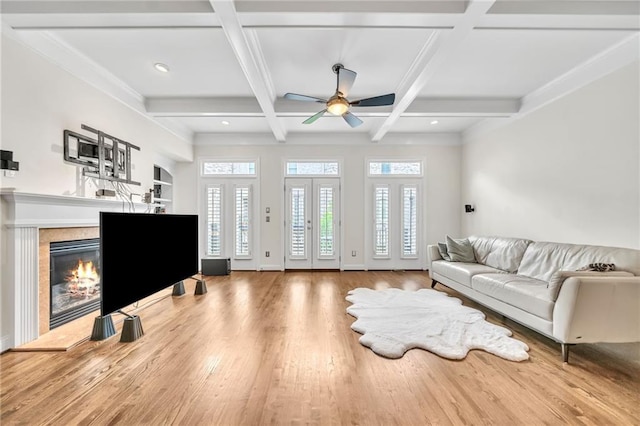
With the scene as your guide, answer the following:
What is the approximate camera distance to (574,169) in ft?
10.9

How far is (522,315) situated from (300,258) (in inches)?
157

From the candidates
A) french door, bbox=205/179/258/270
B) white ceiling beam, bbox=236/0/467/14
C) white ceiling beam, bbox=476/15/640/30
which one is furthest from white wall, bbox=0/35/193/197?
white ceiling beam, bbox=476/15/640/30

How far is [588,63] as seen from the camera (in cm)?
307

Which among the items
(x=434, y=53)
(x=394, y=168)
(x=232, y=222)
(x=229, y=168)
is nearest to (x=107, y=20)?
(x=434, y=53)

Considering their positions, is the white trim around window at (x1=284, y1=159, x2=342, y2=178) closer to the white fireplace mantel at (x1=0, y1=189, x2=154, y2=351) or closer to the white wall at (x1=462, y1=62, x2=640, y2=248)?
the white wall at (x1=462, y1=62, x2=640, y2=248)

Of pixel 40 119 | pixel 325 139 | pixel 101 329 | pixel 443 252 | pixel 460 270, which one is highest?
pixel 325 139

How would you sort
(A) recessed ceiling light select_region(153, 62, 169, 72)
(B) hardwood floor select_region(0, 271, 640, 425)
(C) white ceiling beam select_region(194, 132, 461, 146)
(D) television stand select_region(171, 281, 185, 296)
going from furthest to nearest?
(C) white ceiling beam select_region(194, 132, 461, 146)
(D) television stand select_region(171, 281, 185, 296)
(A) recessed ceiling light select_region(153, 62, 169, 72)
(B) hardwood floor select_region(0, 271, 640, 425)

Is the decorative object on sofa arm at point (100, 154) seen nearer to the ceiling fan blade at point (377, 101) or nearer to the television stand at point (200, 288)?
the television stand at point (200, 288)

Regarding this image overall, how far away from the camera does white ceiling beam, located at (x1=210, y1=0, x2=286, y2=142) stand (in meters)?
2.16

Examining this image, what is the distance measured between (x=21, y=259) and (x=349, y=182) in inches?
190

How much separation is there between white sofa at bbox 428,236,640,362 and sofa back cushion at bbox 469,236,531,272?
1 centimetres

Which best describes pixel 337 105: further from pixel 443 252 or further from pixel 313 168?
pixel 443 252

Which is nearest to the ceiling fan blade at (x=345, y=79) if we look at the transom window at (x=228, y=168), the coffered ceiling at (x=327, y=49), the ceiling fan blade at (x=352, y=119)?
the coffered ceiling at (x=327, y=49)

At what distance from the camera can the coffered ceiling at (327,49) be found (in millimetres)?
2225
